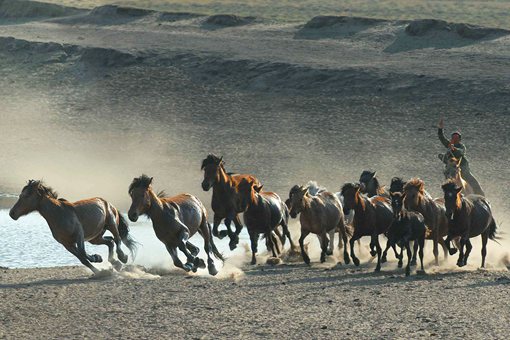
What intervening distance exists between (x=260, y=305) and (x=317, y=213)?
5140mm

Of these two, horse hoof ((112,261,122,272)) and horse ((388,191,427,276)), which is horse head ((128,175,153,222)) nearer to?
horse hoof ((112,261,122,272))

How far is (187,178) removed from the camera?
34.8m

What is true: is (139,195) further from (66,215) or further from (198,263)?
(198,263)

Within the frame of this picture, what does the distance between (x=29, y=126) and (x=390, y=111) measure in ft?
38.1

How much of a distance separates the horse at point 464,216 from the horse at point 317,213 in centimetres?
190

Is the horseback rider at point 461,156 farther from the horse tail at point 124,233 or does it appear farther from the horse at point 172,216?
the horse tail at point 124,233

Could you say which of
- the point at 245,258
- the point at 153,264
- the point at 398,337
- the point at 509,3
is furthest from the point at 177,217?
the point at 509,3

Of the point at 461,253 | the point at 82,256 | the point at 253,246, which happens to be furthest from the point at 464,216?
the point at 82,256

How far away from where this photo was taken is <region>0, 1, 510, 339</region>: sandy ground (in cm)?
1625

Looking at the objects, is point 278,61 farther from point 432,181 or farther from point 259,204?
point 259,204

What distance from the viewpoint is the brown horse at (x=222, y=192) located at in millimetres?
21484

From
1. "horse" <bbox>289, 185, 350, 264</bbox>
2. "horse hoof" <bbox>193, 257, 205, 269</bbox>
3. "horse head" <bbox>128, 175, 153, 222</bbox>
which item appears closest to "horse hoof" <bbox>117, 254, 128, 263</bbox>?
"horse head" <bbox>128, 175, 153, 222</bbox>

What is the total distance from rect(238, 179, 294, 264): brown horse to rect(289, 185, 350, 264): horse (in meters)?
0.67

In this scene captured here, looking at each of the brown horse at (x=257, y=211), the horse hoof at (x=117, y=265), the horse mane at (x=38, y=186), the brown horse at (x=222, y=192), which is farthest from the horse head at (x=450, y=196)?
the horse mane at (x=38, y=186)
